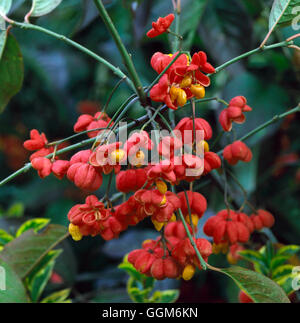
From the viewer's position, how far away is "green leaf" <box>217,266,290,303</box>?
551 mm

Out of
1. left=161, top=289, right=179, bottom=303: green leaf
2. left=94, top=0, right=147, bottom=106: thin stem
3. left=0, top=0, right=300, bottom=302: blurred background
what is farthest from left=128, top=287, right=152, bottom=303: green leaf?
left=94, top=0, right=147, bottom=106: thin stem

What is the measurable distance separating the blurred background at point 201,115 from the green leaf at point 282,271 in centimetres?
19

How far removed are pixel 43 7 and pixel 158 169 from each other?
0.30 meters

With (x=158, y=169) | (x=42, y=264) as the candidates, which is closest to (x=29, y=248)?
(x=42, y=264)

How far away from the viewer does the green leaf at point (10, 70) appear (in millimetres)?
583

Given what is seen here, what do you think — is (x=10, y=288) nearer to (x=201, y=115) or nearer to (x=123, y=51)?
(x=123, y=51)

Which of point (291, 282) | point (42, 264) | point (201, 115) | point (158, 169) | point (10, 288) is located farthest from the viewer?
point (201, 115)

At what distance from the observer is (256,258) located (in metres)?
0.81

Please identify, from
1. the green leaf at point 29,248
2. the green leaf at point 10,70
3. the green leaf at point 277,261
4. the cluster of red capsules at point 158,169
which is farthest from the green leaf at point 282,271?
the green leaf at point 10,70

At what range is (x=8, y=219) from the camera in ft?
3.24

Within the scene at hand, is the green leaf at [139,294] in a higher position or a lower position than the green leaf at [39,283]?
lower

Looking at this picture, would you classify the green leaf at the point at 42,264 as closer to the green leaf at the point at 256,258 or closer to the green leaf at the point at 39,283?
the green leaf at the point at 39,283
